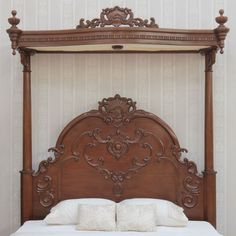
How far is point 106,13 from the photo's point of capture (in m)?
3.23

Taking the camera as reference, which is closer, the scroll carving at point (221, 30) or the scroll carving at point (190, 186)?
the scroll carving at point (221, 30)

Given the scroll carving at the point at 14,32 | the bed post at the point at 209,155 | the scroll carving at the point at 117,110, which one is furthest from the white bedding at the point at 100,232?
the scroll carving at the point at 14,32

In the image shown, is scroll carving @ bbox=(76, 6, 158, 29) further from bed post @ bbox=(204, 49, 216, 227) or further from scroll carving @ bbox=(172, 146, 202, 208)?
scroll carving @ bbox=(172, 146, 202, 208)

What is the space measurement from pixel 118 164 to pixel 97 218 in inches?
21.2

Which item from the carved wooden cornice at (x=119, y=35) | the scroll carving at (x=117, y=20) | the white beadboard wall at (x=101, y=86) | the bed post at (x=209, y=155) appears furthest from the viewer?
the white beadboard wall at (x=101, y=86)

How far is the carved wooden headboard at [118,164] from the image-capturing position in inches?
139

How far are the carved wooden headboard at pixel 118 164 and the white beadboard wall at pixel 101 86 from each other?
164mm

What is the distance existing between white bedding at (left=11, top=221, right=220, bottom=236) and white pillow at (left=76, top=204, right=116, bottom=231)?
4 cm

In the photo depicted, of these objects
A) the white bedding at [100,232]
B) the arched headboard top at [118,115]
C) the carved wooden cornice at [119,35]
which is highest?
the carved wooden cornice at [119,35]

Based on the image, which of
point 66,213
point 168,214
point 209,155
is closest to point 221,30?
point 209,155

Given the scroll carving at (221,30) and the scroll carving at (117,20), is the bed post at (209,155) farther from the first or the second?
the scroll carving at (117,20)

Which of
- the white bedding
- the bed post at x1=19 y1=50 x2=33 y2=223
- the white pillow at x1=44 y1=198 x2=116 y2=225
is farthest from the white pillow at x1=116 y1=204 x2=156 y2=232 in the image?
the bed post at x1=19 y1=50 x2=33 y2=223

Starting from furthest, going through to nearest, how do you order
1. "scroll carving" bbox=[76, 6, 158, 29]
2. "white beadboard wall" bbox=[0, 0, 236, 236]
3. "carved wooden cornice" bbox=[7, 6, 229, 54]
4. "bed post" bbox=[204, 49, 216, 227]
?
"white beadboard wall" bbox=[0, 0, 236, 236], "bed post" bbox=[204, 49, 216, 227], "scroll carving" bbox=[76, 6, 158, 29], "carved wooden cornice" bbox=[7, 6, 229, 54]

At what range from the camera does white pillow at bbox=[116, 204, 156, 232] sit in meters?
3.15
